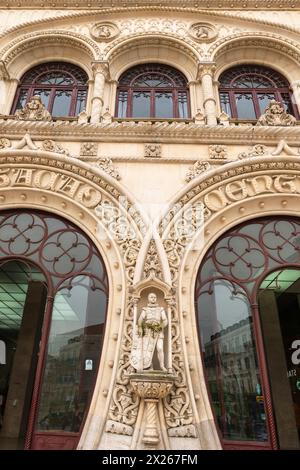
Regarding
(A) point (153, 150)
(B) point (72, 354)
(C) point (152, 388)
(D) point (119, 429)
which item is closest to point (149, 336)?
(C) point (152, 388)

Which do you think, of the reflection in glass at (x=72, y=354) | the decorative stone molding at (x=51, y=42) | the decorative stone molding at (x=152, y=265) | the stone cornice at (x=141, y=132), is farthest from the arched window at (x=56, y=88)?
the reflection in glass at (x=72, y=354)

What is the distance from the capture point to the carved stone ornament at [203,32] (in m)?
10.7

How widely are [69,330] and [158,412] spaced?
8.44 ft

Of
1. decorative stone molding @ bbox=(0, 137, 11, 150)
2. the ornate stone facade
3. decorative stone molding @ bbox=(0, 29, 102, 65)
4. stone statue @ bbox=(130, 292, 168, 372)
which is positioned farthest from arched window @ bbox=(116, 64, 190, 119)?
stone statue @ bbox=(130, 292, 168, 372)

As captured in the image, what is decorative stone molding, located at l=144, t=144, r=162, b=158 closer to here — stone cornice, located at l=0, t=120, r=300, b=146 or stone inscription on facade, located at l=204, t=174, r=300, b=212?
stone cornice, located at l=0, t=120, r=300, b=146

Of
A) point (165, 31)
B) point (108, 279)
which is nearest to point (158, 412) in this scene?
point (108, 279)

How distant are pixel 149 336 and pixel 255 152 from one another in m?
5.20

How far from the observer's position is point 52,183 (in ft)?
25.7

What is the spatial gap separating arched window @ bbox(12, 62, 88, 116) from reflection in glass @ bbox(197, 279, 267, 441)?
22.6 ft

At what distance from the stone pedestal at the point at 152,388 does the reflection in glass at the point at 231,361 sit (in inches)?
48.2

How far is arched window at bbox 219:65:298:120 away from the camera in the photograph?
9.92 meters

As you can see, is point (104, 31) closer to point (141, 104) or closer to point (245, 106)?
point (141, 104)

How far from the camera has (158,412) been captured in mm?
5645
